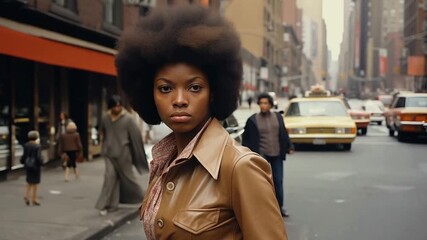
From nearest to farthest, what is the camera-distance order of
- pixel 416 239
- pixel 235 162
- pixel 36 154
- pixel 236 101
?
1. pixel 235 162
2. pixel 236 101
3. pixel 416 239
4. pixel 36 154

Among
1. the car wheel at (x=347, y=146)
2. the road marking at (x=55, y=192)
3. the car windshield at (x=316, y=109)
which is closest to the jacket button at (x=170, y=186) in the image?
the road marking at (x=55, y=192)

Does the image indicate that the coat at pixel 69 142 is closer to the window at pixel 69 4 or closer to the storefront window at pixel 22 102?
the storefront window at pixel 22 102

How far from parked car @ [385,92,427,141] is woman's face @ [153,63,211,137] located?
20.2 meters

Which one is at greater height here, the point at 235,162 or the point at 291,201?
the point at 235,162

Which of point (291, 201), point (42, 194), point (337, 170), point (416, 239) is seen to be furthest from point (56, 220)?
point (337, 170)

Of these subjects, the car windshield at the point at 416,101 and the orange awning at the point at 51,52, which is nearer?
the orange awning at the point at 51,52

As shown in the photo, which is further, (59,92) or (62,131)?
(59,92)

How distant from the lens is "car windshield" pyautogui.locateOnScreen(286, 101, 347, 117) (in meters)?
20.1

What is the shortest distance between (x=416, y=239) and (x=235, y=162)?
20.6 feet

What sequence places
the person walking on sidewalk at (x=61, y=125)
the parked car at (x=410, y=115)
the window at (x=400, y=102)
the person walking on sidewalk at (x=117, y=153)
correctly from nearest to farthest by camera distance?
1. the person walking on sidewalk at (x=117, y=153)
2. the person walking on sidewalk at (x=61, y=125)
3. the parked car at (x=410, y=115)
4. the window at (x=400, y=102)

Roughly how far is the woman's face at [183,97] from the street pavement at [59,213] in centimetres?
547

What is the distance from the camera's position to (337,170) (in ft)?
47.9

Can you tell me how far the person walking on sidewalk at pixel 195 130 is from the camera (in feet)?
6.39

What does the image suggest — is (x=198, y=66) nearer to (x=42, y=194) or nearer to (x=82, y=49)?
(x=42, y=194)
